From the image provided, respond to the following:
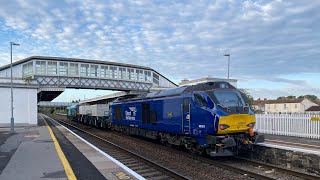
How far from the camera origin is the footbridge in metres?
34.8

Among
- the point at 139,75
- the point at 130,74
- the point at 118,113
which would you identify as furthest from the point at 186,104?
the point at 139,75

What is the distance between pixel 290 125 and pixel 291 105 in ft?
237

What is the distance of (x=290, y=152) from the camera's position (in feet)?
38.2

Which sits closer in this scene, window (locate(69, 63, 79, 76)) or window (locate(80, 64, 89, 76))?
window (locate(69, 63, 79, 76))

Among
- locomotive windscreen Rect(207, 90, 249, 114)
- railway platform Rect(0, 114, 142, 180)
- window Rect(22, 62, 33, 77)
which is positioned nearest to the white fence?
locomotive windscreen Rect(207, 90, 249, 114)

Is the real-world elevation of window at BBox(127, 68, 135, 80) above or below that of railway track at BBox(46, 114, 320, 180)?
above

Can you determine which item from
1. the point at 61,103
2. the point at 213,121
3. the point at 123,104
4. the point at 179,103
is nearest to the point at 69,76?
the point at 123,104

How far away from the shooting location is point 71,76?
41.7 m

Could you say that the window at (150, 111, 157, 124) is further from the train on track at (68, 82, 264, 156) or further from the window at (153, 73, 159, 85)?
the window at (153, 73, 159, 85)

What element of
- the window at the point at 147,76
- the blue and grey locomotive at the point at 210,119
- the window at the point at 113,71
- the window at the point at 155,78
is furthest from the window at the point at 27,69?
the blue and grey locomotive at the point at 210,119

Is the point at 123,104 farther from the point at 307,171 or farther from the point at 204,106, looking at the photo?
the point at 307,171

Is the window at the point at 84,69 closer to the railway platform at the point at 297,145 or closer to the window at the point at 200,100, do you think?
the railway platform at the point at 297,145

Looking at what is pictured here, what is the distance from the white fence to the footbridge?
24.0 m

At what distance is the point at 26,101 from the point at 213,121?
2769 centimetres
